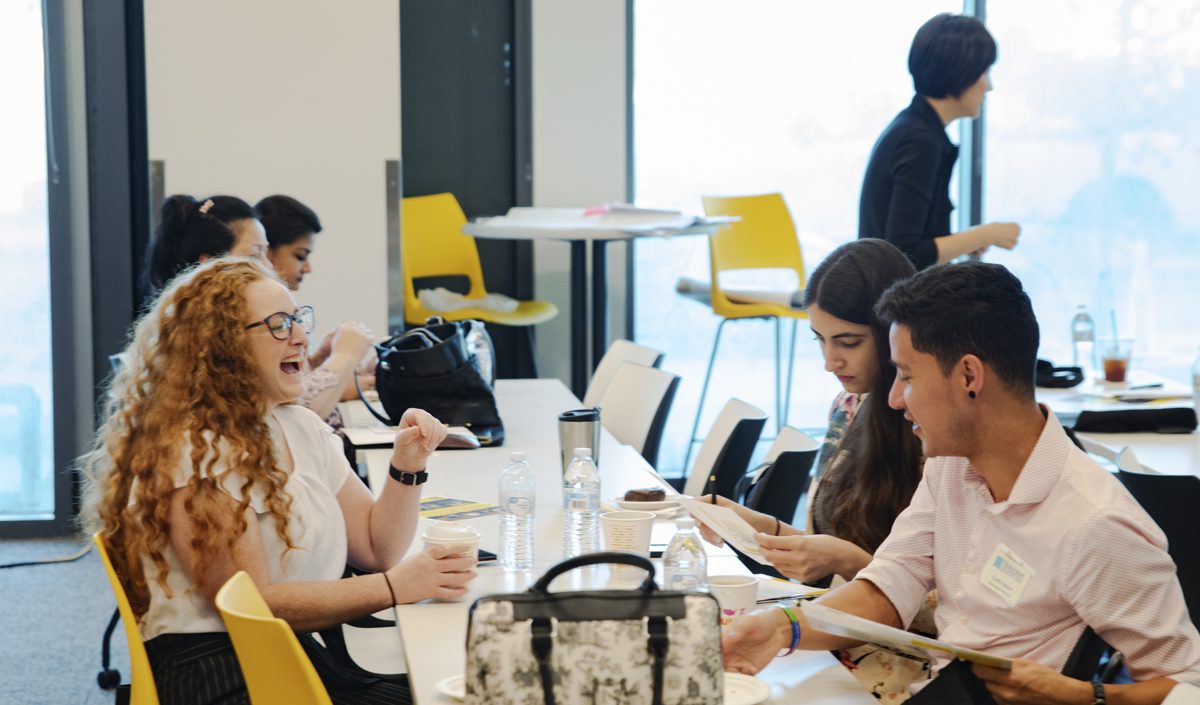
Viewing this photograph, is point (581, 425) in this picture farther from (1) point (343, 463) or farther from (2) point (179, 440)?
(2) point (179, 440)

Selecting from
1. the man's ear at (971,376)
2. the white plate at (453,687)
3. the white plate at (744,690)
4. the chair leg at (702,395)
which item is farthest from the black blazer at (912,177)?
the chair leg at (702,395)

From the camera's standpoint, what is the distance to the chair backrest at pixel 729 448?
2580 mm

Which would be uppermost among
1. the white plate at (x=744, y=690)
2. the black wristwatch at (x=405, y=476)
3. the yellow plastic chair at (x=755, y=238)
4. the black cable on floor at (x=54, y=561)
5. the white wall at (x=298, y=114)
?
the white wall at (x=298, y=114)

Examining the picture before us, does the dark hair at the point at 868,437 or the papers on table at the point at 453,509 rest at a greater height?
the dark hair at the point at 868,437

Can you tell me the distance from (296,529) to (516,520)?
0.36 metres

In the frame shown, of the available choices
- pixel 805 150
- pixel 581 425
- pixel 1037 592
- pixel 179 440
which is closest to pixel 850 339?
pixel 581 425

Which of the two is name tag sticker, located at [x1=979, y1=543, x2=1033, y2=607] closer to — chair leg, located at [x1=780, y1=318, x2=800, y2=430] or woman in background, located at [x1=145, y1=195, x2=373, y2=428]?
woman in background, located at [x1=145, y1=195, x2=373, y2=428]

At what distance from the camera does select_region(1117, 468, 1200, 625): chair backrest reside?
6.21 ft

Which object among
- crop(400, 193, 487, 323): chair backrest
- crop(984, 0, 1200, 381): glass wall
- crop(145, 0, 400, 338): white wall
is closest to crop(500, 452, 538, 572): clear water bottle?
crop(145, 0, 400, 338): white wall

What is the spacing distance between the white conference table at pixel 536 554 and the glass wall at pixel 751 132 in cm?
210

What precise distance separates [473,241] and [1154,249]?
3707 millimetres

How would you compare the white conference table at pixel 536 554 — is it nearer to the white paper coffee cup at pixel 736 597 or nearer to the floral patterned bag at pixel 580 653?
the white paper coffee cup at pixel 736 597

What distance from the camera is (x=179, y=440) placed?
164cm

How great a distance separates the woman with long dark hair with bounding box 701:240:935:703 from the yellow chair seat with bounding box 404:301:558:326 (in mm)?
2896
